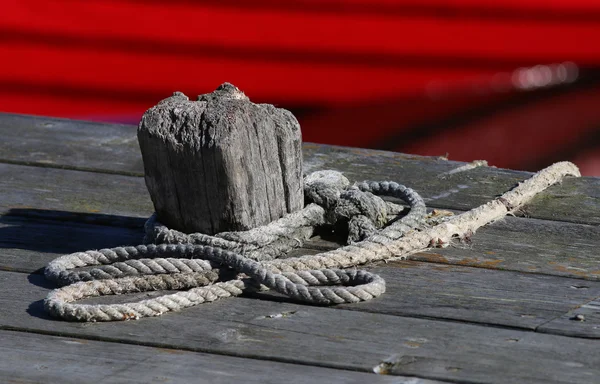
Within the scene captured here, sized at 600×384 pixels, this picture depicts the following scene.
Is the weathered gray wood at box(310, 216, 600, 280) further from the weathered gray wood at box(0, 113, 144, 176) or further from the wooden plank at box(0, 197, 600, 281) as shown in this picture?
the weathered gray wood at box(0, 113, 144, 176)

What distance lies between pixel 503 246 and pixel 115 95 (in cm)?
276

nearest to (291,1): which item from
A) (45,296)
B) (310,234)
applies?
(310,234)

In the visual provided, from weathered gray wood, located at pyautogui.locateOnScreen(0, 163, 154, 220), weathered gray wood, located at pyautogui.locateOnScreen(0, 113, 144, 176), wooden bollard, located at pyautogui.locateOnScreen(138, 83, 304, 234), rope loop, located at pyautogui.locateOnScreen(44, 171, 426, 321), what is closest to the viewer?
rope loop, located at pyautogui.locateOnScreen(44, 171, 426, 321)

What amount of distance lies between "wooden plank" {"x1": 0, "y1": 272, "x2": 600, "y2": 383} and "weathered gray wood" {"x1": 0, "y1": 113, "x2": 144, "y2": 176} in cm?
102

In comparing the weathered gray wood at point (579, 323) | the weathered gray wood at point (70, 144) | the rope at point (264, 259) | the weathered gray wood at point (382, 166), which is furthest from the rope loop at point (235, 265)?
the weathered gray wood at point (70, 144)

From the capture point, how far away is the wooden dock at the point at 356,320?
4.65 feet

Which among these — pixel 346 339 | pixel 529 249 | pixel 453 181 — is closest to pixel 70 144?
pixel 453 181

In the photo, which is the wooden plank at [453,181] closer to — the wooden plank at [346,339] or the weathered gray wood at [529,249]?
the weathered gray wood at [529,249]

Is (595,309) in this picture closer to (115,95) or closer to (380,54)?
(380,54)

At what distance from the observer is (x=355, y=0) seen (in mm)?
4195

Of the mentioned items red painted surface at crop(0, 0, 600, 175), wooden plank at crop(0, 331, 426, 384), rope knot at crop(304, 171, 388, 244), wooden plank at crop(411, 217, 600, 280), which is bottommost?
wooden plank at crop(0, 331, 426, 384)

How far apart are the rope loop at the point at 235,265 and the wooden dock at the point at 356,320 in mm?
23

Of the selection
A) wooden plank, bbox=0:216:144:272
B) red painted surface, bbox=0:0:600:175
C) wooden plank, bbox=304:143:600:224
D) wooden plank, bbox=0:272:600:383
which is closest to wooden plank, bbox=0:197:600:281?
wooden plank, bbox=0:216:144:272

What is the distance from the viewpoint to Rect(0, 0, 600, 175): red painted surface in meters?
4.23
